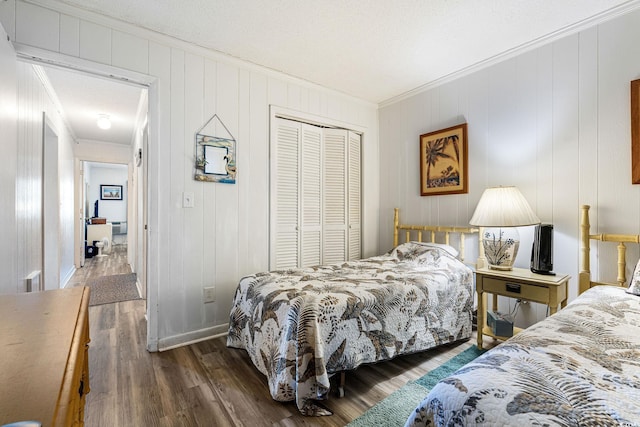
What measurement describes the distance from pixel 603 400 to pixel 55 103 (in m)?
5.04

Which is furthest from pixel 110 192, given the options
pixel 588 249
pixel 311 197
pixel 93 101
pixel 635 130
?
pixel 635 130

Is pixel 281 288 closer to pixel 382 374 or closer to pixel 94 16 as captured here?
pixel 382 374

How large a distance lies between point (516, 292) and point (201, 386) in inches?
88.6

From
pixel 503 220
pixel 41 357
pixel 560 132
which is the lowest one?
pixel 41 357

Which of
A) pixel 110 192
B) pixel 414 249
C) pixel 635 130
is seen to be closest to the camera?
pixel 635 130

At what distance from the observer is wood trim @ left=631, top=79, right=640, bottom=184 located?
199 cm

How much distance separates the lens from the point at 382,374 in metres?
2.05

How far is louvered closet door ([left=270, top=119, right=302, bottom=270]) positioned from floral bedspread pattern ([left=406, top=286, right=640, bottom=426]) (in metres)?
2.29

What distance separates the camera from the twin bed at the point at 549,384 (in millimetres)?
699

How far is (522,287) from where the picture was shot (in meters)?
2.18

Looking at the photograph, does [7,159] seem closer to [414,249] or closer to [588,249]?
[414,249]

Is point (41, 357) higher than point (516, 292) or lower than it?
higher

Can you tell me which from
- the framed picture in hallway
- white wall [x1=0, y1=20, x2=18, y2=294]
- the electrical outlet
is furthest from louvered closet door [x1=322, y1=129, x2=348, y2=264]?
the framed picture in hallway

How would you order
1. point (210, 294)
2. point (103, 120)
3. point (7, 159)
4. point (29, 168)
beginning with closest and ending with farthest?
point (7, 159) < point (29, 168) < point (210, 294) < point (103, 120)
